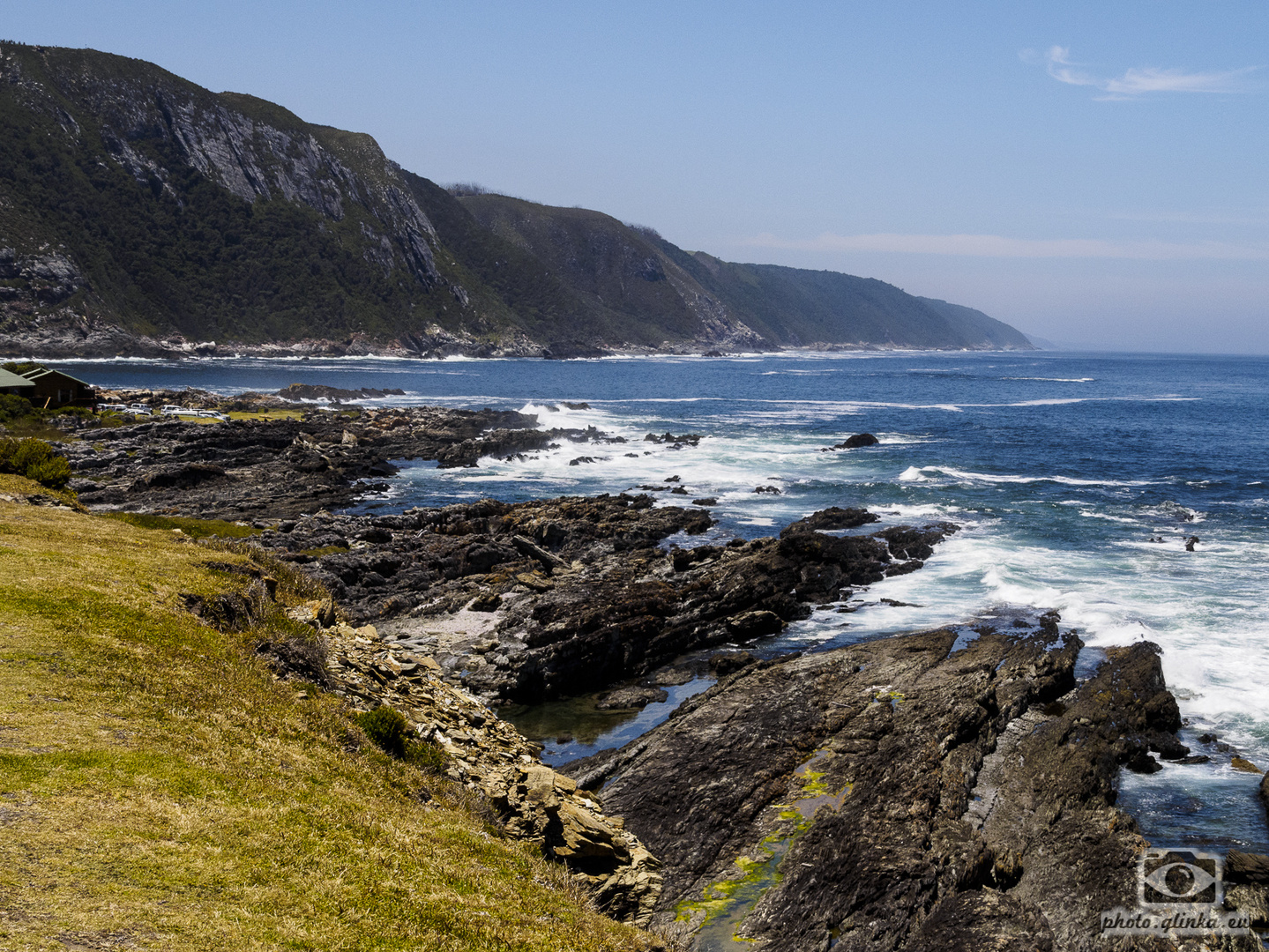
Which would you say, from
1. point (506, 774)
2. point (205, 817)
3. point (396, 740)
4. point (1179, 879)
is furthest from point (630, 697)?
point (205, 817)

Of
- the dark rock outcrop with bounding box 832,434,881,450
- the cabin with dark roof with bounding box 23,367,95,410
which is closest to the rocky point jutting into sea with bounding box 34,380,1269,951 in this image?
the dark rock outcrop with bounding box 832,434,881,450

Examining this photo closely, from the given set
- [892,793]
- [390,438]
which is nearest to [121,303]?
[390,438]

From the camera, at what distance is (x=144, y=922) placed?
7.69 meters

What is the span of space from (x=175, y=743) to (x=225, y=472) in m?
44.4

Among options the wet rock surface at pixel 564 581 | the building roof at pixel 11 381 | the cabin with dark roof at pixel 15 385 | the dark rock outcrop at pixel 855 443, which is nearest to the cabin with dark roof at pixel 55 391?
the cabin with dark roof at pixel 15 385

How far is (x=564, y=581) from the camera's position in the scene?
32.6 m

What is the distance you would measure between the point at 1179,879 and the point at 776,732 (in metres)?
7.93

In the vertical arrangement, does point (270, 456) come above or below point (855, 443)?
below

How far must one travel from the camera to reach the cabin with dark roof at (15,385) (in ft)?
207

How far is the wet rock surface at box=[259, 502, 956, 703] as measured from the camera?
84.0 feet

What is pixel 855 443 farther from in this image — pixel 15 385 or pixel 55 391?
pixel 15 385

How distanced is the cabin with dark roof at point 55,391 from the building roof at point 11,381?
0.61 m

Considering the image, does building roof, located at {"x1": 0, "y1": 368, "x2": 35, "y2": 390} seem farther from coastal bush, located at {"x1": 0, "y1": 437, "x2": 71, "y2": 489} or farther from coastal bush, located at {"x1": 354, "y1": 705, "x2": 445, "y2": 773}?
coastal bush, located at {"x1": 354, "y1": 705, "x2": 445, "y2": 773}

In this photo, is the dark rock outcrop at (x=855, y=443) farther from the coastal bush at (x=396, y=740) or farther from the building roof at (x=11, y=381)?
the building roof at (x=11, y=381)
